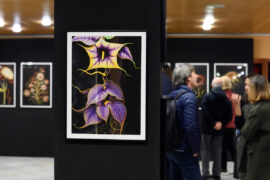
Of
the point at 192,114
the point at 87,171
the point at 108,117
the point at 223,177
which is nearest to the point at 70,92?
the point at 108,117

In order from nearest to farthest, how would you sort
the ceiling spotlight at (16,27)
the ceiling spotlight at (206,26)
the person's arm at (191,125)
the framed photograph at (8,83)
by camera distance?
the person's arm at (191,125) < the ceiling spotlight at (206,26) < the ceiling spotlight at (16,27) < the framed photograph at (8,83)

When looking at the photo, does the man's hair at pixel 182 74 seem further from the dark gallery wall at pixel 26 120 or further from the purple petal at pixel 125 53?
the dark gallery wall at pixel 26 120

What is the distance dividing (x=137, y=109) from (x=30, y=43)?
341 inches

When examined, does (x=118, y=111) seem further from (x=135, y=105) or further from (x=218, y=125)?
(x=218, y=125)

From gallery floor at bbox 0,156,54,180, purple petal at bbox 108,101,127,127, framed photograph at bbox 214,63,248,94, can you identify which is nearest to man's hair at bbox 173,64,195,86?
purple petal at bbox 108,101,127,127

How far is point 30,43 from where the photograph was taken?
11781mm

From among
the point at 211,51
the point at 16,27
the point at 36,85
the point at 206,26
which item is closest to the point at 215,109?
the point at 206,26

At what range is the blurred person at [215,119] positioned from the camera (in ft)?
26.0

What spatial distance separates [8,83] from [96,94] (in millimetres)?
8747

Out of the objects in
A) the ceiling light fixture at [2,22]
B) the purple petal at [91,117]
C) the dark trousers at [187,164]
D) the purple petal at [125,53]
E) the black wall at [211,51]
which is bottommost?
the dark trousers at [187,164]

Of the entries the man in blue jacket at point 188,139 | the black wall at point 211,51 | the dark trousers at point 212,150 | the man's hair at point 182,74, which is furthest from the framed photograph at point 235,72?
the man in blue jacket at point 188,139

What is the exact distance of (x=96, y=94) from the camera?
3660mm

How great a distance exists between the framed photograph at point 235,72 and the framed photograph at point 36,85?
4153mm

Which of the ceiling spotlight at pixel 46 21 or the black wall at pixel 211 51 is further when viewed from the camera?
the black wall at pixel 211 51
